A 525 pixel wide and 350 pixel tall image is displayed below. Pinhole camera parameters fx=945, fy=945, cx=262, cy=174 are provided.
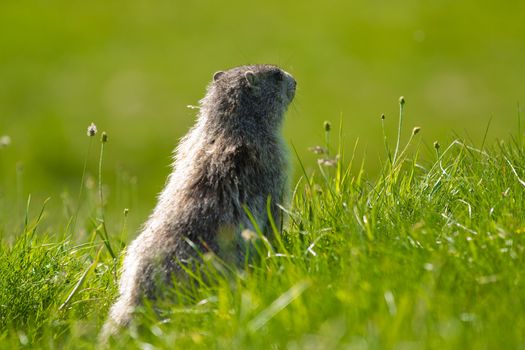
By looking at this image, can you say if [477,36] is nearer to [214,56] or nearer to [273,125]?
[214,56]

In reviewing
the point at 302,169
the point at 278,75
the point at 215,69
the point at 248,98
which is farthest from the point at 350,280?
the point at 215,69

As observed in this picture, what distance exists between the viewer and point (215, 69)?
80.6 ft

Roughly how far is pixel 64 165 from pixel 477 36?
11758 mm

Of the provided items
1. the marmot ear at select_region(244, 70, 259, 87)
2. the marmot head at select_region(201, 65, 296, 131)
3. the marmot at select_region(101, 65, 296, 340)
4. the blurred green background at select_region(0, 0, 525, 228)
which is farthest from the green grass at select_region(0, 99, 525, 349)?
the blurred green background at select_region(0, 0, 525, 228)

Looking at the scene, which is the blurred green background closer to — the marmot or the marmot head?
the marmot head

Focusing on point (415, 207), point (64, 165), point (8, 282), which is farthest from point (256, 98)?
point (64, 165)

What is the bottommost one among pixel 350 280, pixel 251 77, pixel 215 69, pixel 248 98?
pixel 215 69

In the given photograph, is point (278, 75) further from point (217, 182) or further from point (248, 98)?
point (217, 182)

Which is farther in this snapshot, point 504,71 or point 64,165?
point 504,71

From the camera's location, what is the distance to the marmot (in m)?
6.16

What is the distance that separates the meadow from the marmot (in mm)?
206

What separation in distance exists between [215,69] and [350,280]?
1986 centimetres

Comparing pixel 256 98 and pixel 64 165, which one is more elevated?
pixel 256 98

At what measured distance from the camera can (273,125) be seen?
754cm
